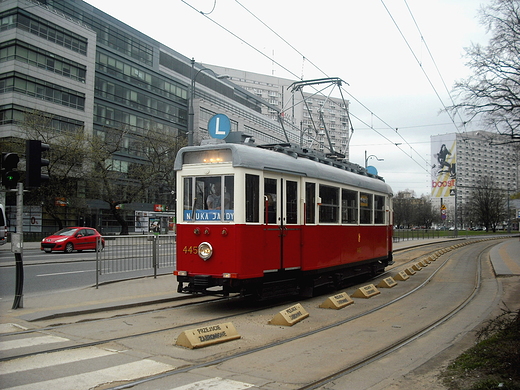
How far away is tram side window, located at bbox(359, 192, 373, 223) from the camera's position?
1426 cm

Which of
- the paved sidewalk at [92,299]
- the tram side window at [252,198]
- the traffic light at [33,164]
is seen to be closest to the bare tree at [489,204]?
the paved sidewalk at [92,299]

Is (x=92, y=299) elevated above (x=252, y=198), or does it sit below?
below

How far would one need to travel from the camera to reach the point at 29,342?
704 cm

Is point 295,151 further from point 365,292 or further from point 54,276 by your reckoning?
point 54,276

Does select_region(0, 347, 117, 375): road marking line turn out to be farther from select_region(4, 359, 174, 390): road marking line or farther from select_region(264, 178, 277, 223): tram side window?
select_region(264, 178, 277, 223): tram side window

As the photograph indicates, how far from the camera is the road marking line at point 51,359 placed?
5777 mm

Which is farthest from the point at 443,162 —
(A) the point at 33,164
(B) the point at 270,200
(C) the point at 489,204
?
(A) the point at 33,164

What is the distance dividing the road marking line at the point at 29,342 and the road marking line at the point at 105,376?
5.96 feet

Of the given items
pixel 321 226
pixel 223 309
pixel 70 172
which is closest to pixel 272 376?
pixel 223 309

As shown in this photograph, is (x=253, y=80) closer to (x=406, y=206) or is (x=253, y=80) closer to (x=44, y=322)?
(x=406, y=206)

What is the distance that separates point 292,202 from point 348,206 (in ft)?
10.4

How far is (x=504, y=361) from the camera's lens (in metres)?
5.39

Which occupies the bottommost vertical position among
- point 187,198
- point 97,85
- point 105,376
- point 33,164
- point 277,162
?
point 105,376

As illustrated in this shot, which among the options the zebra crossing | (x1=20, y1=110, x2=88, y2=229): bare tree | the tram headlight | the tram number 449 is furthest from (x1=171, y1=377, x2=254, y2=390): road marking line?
(x1=20, y1=110, x2=88, y2=229): bare tree
